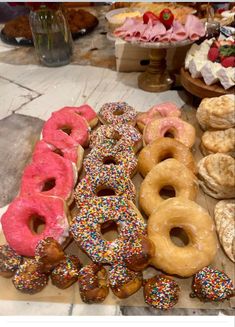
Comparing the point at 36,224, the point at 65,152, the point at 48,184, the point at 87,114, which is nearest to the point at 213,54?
the point at 87,114

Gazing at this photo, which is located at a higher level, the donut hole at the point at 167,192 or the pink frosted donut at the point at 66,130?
the pink frosted donut at the point at 66,130

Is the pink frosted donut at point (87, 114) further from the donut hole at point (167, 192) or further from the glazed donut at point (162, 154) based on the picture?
the donut hole at point (167, 192)

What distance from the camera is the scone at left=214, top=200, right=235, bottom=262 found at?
2.85 feet

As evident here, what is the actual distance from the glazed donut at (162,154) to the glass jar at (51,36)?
3.10 ft

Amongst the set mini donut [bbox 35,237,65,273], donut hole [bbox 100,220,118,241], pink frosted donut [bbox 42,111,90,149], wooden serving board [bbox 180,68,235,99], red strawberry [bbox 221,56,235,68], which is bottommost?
donut hole [bbox 100,220,118,241]

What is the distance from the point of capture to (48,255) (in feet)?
2.71

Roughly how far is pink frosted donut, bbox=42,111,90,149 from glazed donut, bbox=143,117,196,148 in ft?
0.75

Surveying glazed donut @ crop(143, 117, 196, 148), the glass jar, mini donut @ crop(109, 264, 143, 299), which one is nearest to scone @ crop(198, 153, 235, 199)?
glazed donut @ crop(143, 117, 196, 148)

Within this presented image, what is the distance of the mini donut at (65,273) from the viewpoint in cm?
83

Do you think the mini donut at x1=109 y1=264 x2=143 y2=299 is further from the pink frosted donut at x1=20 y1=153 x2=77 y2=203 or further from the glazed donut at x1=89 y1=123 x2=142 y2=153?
the glazed donut at x1=89 y1=123 x2=142 y2=153

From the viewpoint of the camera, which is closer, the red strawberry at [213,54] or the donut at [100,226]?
the donut at [100,226]

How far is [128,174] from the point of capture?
1041 mm

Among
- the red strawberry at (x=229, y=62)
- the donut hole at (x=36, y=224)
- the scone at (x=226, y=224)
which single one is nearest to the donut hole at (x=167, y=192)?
the scone at (x=226, y=224)

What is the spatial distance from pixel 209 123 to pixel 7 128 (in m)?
0.82
